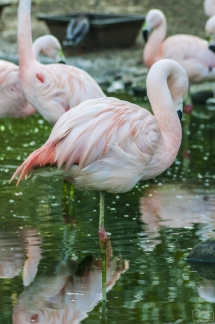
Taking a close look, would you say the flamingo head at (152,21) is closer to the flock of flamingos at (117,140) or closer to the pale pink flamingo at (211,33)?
the pale pink flamingo at (211,33)

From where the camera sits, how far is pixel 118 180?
182 inches

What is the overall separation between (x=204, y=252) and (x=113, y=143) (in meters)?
1.04

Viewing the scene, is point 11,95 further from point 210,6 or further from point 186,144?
point 210,6

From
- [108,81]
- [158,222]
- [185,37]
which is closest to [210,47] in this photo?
[185,37]

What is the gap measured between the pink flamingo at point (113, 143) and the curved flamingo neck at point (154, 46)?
18.1ft

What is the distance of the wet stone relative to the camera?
16.4 feet

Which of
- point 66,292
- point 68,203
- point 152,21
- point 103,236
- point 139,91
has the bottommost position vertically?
point 66,292

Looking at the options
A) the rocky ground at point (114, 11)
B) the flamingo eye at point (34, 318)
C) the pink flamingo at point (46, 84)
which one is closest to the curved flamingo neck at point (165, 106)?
the flamingo eye at point (34, 318)

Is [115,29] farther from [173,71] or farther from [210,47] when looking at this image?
[173,71]

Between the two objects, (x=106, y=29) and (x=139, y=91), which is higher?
(x=106, y=29)

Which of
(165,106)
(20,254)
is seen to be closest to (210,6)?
(165,106)

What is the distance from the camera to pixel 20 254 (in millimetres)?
5113

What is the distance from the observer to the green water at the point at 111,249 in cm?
424

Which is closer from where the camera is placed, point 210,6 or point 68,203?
point 68,203
